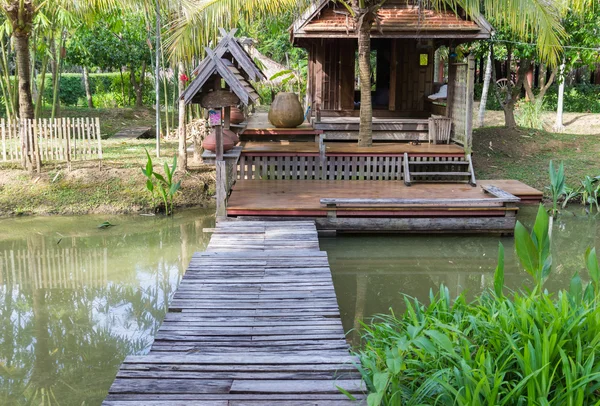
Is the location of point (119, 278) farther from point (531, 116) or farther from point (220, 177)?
point (531, 116)

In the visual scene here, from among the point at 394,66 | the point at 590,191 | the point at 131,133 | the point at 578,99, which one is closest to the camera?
the point at 590,191

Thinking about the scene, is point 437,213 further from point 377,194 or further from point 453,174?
point 453,174

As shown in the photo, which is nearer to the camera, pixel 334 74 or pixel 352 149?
pixel 352 149

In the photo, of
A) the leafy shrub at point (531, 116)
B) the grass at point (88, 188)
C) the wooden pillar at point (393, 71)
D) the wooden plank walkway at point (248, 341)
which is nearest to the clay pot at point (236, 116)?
the grass at point (88, 188)

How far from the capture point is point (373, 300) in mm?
7441

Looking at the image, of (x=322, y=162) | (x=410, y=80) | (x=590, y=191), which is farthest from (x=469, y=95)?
(x=410, y=80)

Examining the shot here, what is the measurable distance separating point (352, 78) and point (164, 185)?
5719 mm

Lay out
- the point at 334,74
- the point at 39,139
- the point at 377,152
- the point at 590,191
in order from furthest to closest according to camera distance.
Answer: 1. the point at 334,74
2. the point at 39,139
3. the point at 377,152
4. the point at 590,191

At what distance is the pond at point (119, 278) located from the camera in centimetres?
578

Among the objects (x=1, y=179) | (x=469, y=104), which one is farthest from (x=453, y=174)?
(x=1, y=179)

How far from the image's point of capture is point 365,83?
12.5 metres

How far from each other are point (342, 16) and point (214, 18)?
2.82 meters

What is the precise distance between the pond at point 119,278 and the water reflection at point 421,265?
1cm

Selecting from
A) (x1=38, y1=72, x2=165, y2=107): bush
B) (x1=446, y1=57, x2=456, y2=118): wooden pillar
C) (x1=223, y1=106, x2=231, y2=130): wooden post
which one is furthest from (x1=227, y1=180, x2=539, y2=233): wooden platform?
(x1=38, y1=72, x2=165, y2=107): bush
